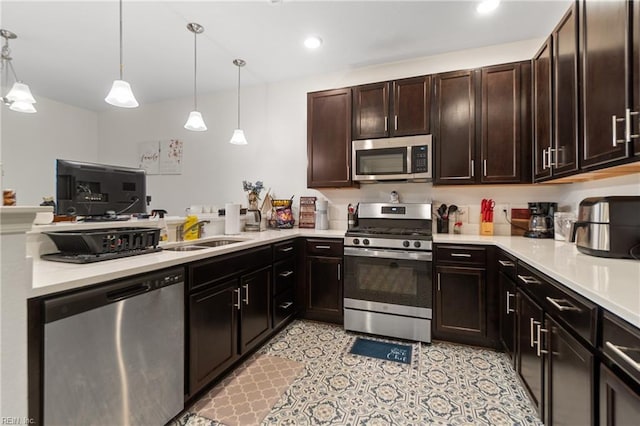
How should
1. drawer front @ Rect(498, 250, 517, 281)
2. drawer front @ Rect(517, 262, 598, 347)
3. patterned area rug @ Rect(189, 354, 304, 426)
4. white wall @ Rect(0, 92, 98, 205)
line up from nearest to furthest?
drawer front @ Rect(517, 262, 598, 347), patterned area rug @ Rect(189, 354, 304, 426), drawer front @ Rect(498, 250, 517, 281), white wall @ Rect(0, 92, 98, 205)

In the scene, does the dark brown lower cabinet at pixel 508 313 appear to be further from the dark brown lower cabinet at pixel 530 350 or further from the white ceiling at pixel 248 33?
the white ceiling at pixel 248 33

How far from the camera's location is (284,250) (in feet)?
8.89

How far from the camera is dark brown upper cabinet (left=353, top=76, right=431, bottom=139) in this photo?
2721 millimetres

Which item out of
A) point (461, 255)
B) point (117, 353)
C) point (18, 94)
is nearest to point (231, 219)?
point (117, 353)

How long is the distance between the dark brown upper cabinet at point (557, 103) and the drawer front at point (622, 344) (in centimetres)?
120

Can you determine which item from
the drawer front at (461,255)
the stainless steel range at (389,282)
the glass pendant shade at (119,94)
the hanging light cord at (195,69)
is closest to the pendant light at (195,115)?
the hanging light cord at (195,69)

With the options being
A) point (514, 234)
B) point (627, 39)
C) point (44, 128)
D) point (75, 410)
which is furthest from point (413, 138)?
point (44, 128)

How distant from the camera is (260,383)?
192 cm

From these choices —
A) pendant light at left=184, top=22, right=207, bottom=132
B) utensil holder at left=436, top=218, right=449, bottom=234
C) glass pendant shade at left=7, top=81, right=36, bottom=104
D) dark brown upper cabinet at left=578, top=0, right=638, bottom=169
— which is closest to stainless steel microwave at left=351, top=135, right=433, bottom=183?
utensil holder at left=436, top=218, right=449, bottom=234

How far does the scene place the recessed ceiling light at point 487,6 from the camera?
213 cm

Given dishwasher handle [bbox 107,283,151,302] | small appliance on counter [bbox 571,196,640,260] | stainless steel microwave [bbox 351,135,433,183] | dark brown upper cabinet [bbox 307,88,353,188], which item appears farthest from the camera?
dark brown upper cabinet [bbox 307,88,353,188]

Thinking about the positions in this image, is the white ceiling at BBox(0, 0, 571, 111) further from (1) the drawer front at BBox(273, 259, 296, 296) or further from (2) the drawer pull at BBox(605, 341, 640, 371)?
(2) the drawer pull at BBox(605, 341, 640, 371)

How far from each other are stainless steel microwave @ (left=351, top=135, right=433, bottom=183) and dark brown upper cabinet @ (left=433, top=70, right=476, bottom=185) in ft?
0.41

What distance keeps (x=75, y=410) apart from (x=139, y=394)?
0.28m
